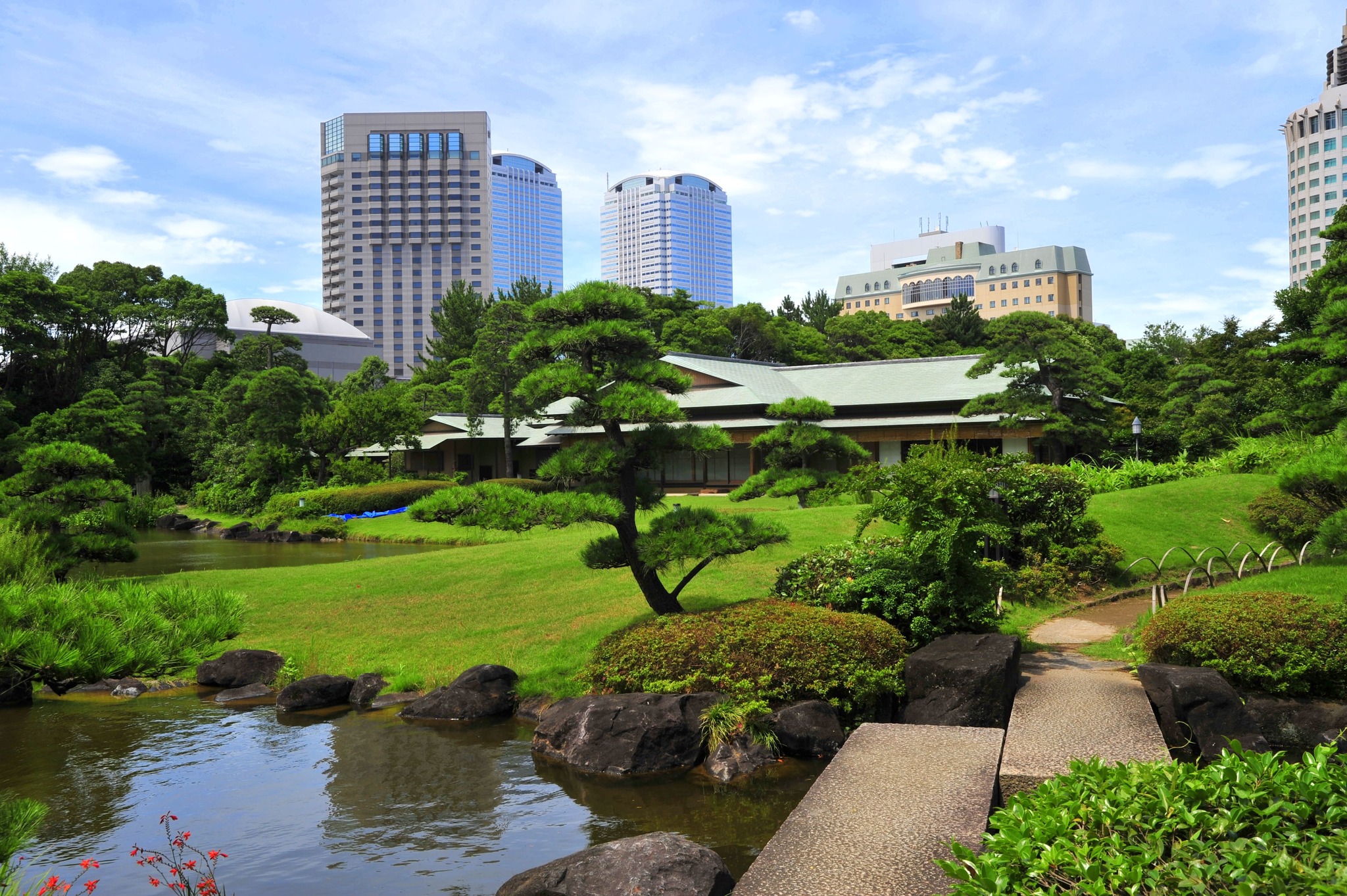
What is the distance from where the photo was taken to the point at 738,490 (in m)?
30.5

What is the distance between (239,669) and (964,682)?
9.22 metres

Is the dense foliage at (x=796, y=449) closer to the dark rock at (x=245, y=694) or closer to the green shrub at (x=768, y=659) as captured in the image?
the green shrub at (x=768, y=659)

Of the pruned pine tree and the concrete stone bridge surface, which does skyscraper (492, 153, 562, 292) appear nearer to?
the pruned pine tree

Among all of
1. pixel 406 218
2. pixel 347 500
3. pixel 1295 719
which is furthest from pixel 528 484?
pixel 406 218

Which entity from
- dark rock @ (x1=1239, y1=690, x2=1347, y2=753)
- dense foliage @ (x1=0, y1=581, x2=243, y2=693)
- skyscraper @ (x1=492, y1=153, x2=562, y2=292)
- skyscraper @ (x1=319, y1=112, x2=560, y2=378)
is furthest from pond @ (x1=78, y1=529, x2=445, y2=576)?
skyscraper @ (x1=492, y1=153, x2=562, y2=292)

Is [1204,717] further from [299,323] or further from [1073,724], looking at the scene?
[299,323]

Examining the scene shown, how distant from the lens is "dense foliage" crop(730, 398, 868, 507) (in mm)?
28922

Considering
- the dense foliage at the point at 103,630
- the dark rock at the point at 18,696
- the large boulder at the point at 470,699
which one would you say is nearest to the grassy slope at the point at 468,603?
the large boulder at the point at 470,699

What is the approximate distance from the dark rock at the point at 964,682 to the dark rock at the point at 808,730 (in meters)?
0.76

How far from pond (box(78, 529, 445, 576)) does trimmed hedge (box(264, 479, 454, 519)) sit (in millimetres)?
2612

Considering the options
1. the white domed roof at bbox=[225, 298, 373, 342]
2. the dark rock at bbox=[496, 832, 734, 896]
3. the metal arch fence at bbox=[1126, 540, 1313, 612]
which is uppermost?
the white domed roof at bbox=[225, 298, 373, 342]

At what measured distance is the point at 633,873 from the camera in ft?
17.5

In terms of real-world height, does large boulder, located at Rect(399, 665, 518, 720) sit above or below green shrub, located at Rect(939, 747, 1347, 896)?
Answer: below

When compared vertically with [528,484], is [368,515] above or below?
below
